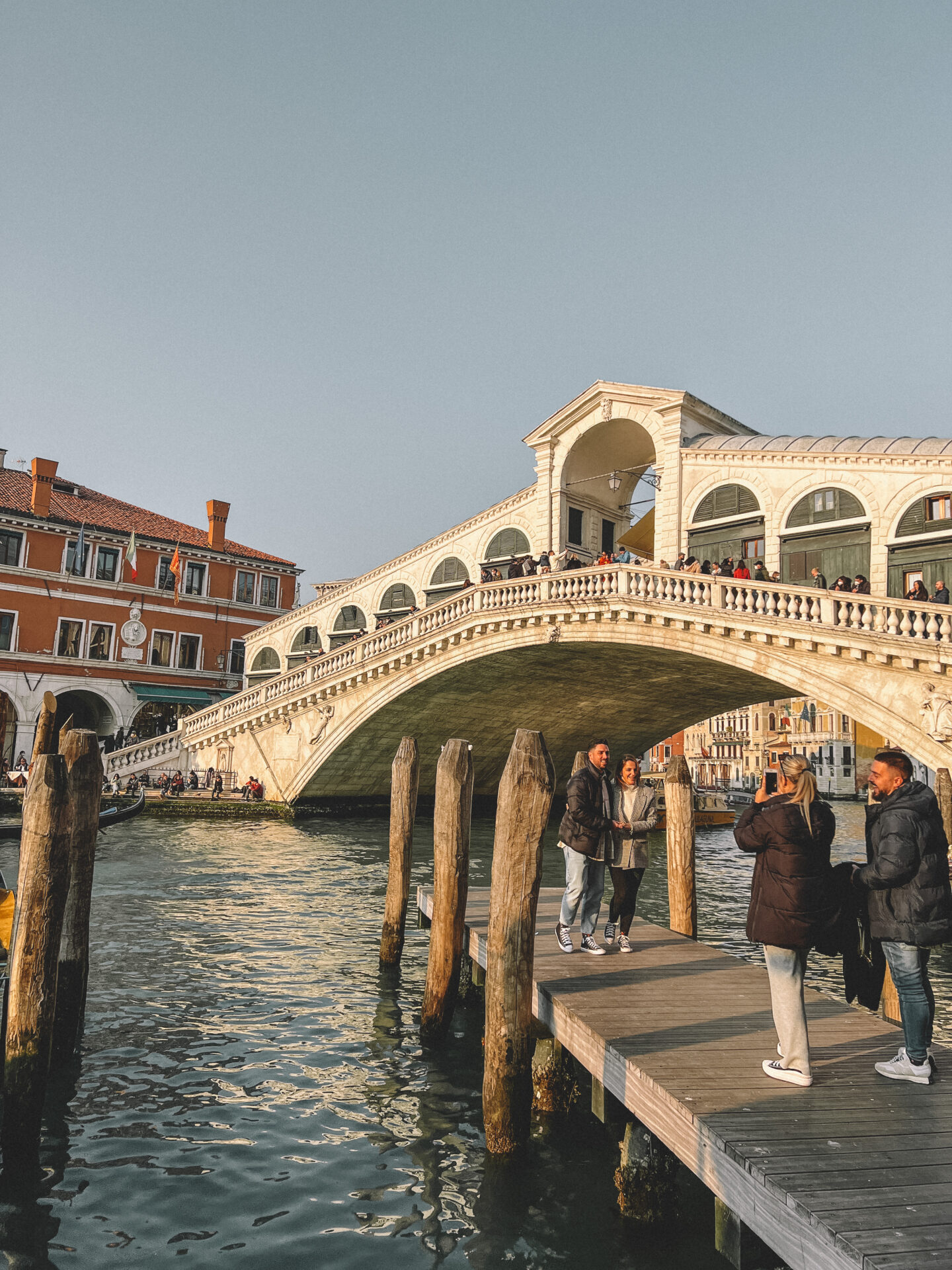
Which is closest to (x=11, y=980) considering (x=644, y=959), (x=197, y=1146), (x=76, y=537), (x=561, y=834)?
(x=197, y=1146)

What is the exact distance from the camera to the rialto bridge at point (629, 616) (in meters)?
15.0

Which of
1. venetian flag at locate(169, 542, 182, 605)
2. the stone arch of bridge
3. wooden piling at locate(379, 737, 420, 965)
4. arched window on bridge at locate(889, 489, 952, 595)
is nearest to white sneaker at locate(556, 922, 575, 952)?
wooden piling at locate(379, 737, 420, 965)

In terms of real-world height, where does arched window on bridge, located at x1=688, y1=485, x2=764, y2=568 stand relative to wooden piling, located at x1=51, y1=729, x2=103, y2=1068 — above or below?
above

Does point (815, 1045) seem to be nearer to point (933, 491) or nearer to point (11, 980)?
point (11, 980)

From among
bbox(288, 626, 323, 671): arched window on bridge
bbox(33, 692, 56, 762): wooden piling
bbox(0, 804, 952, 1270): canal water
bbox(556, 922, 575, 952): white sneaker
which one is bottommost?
bbox(0, 804, 952, 1270): canal water

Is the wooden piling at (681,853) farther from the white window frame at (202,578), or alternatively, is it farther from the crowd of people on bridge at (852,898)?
the white window frame at (202,578)

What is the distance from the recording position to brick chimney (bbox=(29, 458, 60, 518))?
2844cm

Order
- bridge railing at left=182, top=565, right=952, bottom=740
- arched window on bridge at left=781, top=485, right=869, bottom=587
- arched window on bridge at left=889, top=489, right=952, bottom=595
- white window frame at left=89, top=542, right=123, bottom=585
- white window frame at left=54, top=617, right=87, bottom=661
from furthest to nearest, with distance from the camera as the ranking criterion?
1. white window frame at left=89, top=542, right=123, bottom=585
2. white window frame at left=54, top=617, right=87, bottom=661
3. arched window on bridge at left=781, top=485, right=869, bottom=587
4. arched window on bridge at left=889, top=489, right=952, bottom=595
5. bridge railing at left=182, top=565, right=952, bottom=740

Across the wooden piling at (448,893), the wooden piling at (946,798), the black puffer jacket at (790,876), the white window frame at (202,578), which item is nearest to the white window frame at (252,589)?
the white window frame at (202,578)

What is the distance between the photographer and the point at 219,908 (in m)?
11.4

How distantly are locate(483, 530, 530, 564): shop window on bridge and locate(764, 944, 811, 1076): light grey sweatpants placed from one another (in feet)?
67.0

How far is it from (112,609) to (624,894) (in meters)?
26.7

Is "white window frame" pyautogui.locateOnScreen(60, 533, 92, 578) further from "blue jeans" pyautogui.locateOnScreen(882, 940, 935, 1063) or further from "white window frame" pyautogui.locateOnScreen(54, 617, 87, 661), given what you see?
"blue jeans" pyautogui.locateOnScreen(882, 940, 935, 1063)

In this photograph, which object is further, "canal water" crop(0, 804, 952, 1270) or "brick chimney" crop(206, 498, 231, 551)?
"brick chimney" crop(206, 498, 231, 551)
